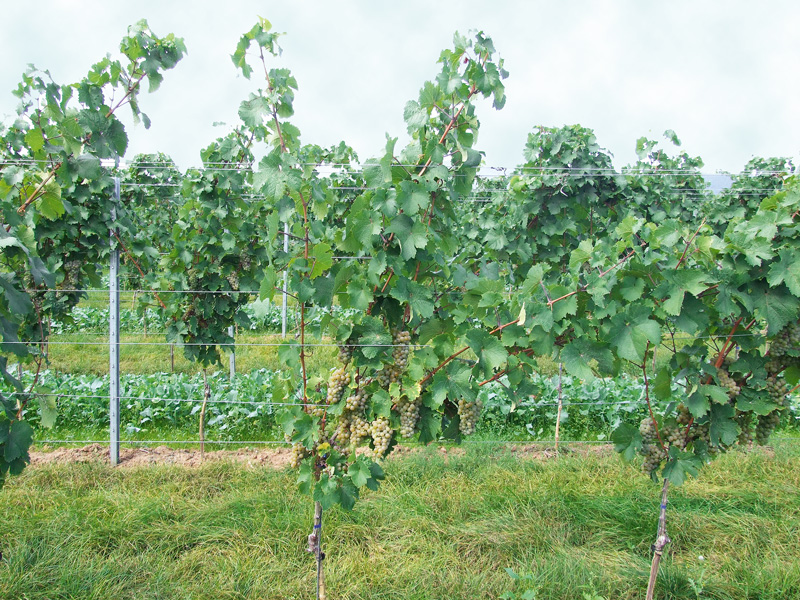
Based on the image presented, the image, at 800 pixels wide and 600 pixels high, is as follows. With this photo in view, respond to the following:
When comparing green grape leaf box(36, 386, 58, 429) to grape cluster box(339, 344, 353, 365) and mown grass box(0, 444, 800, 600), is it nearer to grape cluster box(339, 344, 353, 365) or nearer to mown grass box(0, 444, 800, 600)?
mown grass box(0, 444, 800, 600)

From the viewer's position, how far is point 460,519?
3.32m

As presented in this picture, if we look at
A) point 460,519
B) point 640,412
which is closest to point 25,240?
point 460,519

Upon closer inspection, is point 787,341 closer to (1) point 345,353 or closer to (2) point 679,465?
(2) point 679,465

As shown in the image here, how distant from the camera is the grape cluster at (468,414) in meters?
2.26

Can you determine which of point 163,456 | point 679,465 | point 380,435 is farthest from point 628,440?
point 163,456

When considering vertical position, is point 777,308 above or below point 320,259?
below

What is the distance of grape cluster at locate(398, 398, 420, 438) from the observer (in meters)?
2.15

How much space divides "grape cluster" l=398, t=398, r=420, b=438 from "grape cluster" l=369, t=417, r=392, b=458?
0.20ft

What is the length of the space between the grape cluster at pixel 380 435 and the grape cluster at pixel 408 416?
6 cm

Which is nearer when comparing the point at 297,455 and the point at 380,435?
the point at 380,435

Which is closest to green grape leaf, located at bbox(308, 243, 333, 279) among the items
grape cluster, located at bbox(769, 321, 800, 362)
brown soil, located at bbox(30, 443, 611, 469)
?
grape cluster, located at bbox(769, 321, 800, 362)

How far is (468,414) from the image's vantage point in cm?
226

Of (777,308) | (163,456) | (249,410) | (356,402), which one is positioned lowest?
(163,456)

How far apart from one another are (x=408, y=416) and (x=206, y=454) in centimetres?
324
